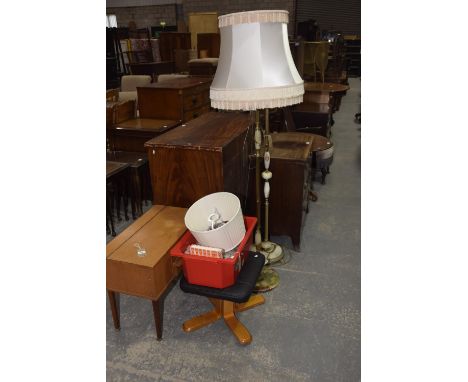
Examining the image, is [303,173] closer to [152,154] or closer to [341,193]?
[152,154]

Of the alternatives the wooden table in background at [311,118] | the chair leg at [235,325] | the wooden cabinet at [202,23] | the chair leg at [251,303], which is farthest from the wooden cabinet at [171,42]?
the chair leg at [235,325]

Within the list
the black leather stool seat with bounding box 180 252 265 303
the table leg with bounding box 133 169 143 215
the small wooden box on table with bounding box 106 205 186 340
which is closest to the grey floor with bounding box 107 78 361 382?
the small wooden box on table with bounding box 106 205 186 340

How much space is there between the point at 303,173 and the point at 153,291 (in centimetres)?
132

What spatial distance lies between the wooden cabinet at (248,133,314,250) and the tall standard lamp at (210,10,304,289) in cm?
81

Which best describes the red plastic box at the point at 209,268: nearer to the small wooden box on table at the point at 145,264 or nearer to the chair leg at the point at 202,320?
the small wooden box on table at the point at 145,264

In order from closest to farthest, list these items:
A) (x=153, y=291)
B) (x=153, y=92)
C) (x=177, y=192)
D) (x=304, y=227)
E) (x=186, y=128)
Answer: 1. (x=153, y=291)
2. (x=177, y=192)
3. (x=186, y=128)
4. (x=304, y=227)
5. (x=153, y=92)

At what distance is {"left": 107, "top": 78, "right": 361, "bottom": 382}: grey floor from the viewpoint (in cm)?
182

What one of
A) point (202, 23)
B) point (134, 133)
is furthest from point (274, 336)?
point (202, 23)

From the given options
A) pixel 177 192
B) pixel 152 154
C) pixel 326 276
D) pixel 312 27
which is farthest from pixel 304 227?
pixel 312 27

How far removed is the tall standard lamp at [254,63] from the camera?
1.73 metres

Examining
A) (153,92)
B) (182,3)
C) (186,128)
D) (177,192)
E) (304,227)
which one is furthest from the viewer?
(182,3)

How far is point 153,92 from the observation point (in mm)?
3850

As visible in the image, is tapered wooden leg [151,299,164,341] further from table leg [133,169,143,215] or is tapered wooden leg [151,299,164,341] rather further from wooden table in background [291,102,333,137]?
wooden table in background [291,102,333,137]

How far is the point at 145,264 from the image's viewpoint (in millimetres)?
1804
